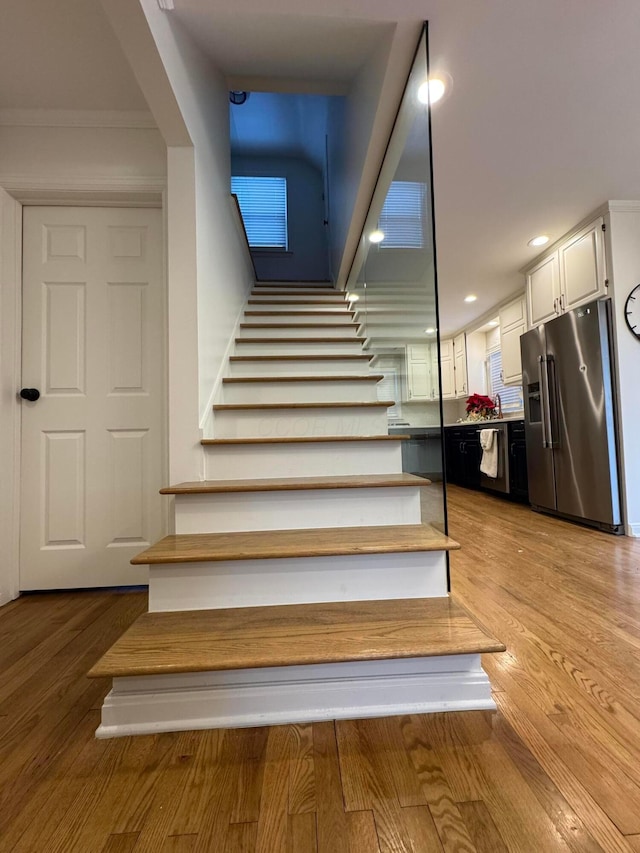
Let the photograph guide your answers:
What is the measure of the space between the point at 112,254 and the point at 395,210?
1.46 meters

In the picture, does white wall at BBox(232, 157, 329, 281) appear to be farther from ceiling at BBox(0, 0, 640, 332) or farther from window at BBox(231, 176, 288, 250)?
ceiling at BBox(0, 0, 640, 332)

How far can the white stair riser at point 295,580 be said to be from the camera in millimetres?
1196

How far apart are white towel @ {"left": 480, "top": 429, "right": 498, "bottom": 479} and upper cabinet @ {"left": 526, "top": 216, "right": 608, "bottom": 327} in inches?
46.8

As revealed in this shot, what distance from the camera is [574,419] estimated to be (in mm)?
3086

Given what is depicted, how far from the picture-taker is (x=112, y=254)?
2.05 m

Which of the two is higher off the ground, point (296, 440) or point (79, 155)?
point (79, 155)

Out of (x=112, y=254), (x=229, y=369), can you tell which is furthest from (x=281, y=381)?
(x=112, y=254)

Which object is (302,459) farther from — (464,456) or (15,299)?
(464,456)

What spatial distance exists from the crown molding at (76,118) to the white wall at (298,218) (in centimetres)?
364

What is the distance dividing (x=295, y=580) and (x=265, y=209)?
554 cm

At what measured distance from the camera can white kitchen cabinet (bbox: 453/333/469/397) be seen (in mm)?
5914

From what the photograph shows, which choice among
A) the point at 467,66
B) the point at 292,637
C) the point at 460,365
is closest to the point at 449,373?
the point at 460,365

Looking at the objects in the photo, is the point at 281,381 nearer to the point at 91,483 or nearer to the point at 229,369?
the point at 229,369

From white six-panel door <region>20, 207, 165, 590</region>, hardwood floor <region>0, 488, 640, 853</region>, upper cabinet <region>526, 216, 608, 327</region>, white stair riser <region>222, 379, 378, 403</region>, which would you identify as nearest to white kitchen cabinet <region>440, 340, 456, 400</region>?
upper cabinet <region>526, 216, 608, 327</region>
